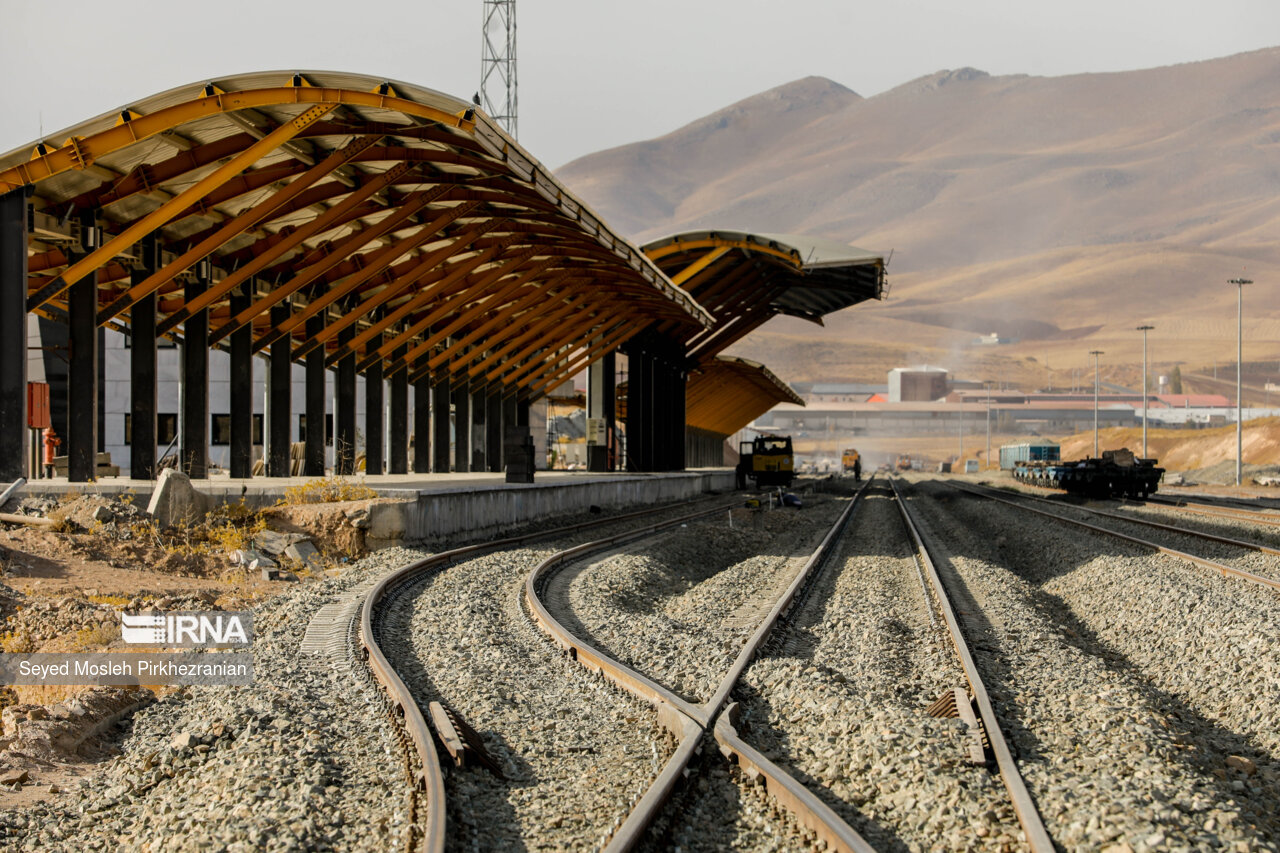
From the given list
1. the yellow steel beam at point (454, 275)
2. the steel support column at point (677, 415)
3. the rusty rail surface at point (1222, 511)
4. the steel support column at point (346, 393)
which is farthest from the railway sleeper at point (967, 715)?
the steel support column at point (677, 415)

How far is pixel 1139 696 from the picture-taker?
28.1 feet

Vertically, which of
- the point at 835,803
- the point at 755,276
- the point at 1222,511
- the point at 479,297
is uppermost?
the point at 755,276

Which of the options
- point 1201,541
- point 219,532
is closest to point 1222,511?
point 1201,541

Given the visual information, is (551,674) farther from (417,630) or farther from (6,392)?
(6,392)

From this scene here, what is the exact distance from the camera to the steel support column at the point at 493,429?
4497cm

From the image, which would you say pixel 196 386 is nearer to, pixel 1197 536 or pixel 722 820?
pixel 1197 536

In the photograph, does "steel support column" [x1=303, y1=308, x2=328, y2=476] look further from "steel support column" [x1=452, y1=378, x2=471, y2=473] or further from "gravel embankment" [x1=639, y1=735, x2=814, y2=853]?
"gravel embankment" [x1=639, y1=735, x2=814, y2=853]

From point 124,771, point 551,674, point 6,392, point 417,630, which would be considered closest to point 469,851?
point 124,771

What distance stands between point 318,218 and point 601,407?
25.0 metres

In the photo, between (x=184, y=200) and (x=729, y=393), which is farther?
(x=729, y=393)

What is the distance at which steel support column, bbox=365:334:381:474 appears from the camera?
33281mm

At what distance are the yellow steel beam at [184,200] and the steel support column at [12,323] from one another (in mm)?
1071

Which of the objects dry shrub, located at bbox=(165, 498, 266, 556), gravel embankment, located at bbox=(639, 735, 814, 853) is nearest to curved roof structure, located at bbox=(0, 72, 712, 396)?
dry shrub, located at bbox=(165, 498, 266, 556)

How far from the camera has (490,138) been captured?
19406 mm
